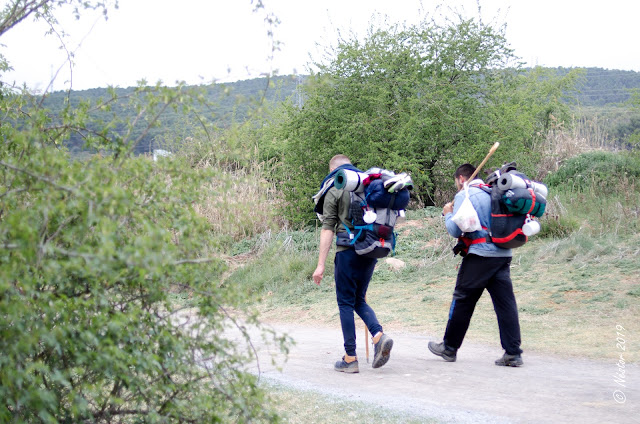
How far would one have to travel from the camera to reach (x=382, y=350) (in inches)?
260

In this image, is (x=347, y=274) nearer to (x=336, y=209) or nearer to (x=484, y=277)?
(x=336, y=209)

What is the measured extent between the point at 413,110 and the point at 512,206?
9.13 m

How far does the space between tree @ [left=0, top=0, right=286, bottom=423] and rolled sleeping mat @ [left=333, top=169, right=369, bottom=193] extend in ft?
8.60

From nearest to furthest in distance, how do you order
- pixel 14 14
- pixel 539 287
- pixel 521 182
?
pixel 14 14
pixel 521 182
pixel 539 287

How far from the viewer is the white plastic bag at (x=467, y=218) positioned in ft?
21.2

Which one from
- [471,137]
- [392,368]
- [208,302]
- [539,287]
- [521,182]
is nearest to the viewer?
[208,302]

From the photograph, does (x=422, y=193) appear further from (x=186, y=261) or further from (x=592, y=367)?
(x=186, y=261)

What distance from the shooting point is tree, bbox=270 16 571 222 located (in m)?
15.2

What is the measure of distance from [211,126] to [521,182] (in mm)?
3561

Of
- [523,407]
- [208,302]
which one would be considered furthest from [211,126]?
[523,407]

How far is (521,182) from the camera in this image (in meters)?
6.46

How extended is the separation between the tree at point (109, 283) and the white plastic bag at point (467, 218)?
3.16m

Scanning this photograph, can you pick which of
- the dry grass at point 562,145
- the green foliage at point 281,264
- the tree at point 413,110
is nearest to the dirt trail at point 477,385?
the green foliage at point 281,264

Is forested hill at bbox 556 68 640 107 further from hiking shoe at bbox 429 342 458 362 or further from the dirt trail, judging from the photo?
hiking shoe at bbox 429 342 458 362
